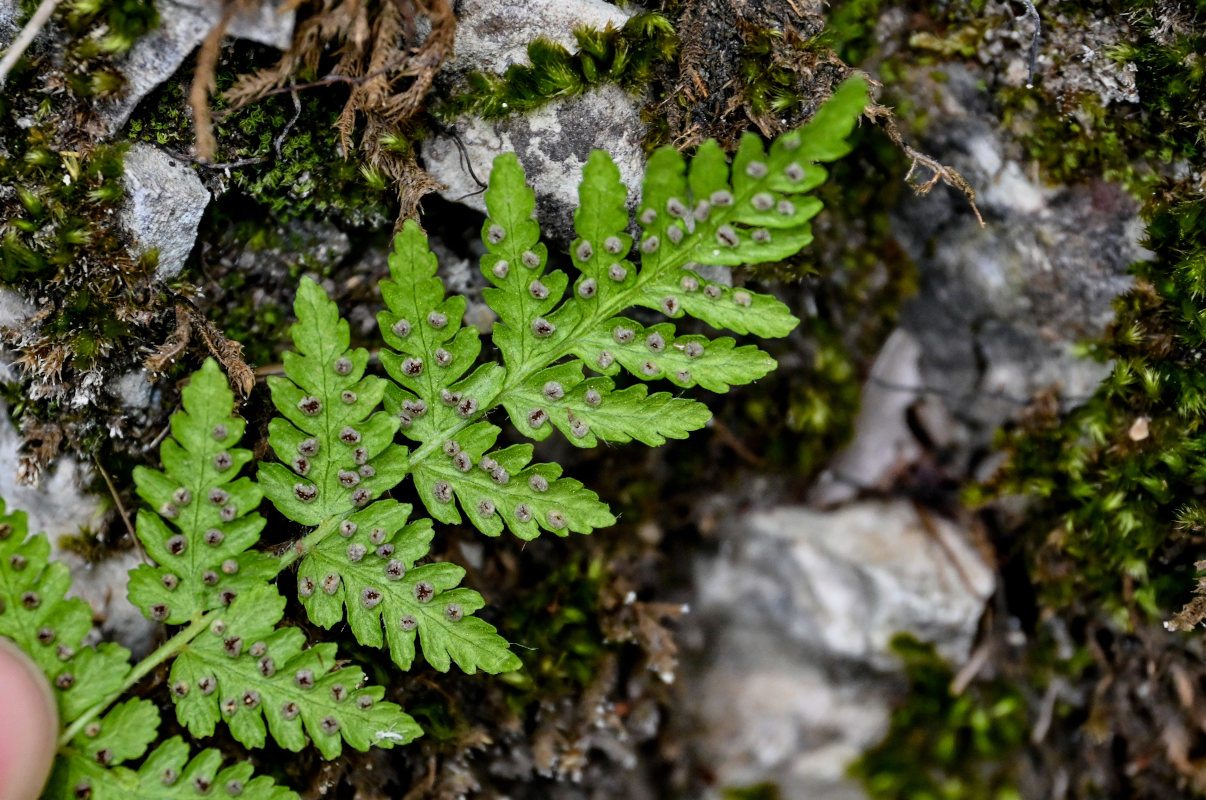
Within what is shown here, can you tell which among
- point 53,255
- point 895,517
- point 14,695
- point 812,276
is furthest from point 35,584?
point 895,517

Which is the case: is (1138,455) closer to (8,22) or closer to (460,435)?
(460,435)

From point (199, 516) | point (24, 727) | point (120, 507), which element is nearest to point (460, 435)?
point (199, 516)

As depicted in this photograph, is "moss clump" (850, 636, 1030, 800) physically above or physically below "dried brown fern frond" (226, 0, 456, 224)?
below

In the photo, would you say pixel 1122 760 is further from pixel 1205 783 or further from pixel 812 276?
pixel 812 276

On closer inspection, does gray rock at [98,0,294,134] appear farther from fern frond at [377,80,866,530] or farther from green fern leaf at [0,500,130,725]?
green fern leaf at [0,500,130,725]

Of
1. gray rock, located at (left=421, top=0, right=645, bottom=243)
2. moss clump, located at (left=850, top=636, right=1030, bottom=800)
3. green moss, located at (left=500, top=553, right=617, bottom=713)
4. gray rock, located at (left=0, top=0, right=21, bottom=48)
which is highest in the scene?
gray rock, located at (left=0, top=0, right=21, bottom=48)

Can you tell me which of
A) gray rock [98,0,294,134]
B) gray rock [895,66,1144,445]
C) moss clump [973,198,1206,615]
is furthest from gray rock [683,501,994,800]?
gray rock [98,0,294,134]
